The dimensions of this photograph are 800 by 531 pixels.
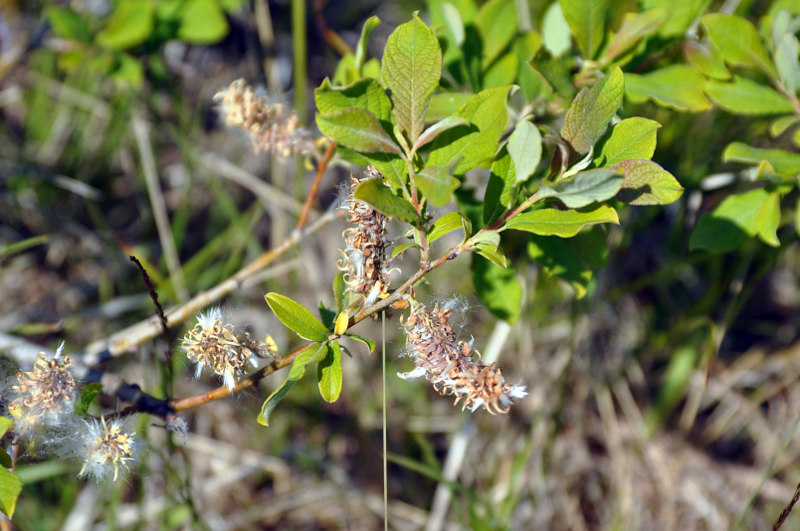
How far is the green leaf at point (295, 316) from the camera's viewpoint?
115 cm

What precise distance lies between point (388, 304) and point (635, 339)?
213 cm

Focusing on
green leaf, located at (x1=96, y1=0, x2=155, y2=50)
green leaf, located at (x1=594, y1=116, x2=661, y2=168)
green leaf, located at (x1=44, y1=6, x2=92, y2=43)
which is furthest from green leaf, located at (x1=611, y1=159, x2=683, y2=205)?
green leaf, located at (x1=44, y1=6, x2=92, y2=43)

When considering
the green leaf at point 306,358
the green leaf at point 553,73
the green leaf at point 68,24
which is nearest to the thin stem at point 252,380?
the green leaf at point 306,358

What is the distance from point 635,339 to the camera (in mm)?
2902

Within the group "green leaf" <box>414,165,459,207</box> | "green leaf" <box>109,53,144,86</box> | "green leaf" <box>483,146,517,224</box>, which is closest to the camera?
"green leaf" <box>414,165,459,207</box>

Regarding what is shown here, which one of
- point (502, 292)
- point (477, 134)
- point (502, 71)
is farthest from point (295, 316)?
point (502, 71)

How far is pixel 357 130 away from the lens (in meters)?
1.10

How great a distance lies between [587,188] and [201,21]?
1.71 metres

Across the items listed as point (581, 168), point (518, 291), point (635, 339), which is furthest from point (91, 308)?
point (635, 339)

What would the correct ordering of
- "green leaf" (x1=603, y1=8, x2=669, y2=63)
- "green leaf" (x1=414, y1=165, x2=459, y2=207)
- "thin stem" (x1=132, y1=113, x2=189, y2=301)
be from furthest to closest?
1. "thin stem" (x1=132, y1=113, x2=189, y2=301)
2. "green leaf" (x1=603, y1=8, x2=669, y2=63)
3. "green leaf" (x1=414, y1=165, x2=459, y2=207)

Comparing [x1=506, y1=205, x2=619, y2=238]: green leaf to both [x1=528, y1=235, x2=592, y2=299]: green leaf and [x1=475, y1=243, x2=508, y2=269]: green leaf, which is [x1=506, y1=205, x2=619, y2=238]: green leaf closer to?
[x1=475, y1=243, x2=508, y2=269]: green leaf

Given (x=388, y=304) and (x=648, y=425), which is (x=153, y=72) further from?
(x=648, y=425)

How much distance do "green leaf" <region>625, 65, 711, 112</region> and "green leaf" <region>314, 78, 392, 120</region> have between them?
→ 0.64 metres

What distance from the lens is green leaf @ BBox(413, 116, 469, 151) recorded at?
1.08m
